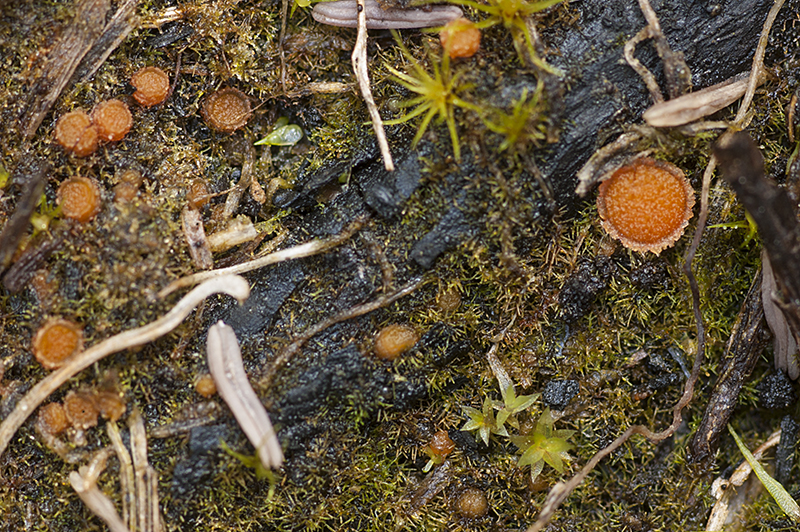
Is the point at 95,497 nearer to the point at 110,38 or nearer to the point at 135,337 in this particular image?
the point at 135,337

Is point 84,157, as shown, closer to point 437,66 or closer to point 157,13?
point 157,13

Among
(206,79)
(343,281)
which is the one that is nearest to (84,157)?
(206,79)

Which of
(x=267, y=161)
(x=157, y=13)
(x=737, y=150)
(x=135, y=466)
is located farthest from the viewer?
(x=267, y=161)

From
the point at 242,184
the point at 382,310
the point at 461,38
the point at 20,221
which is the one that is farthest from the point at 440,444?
the point at 20,221

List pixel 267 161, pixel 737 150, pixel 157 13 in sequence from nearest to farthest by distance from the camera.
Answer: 1. pixel 737 150
2. pixel 157 13
3. pixel 267 161

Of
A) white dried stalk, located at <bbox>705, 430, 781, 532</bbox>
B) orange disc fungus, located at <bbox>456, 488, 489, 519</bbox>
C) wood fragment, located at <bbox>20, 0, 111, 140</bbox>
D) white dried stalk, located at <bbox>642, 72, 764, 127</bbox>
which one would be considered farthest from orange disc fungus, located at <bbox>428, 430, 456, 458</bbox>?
wood fragment, located at <bbox>20, 0, 111, 140</bbox>

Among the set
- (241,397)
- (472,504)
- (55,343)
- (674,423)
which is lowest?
(674,423)
